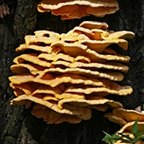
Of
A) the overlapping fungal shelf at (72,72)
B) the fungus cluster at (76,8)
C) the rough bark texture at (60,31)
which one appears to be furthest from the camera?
the rough bark texture at (60,31)

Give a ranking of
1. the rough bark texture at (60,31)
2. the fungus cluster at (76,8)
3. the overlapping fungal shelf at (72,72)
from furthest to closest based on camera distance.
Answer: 1. the rough bark texture at (60,31)
2. the fungus cluster at (76,8)
3. the overlapping fungal shelf at (72,72)

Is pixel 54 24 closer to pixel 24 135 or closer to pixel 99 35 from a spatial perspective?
pixel 99 35

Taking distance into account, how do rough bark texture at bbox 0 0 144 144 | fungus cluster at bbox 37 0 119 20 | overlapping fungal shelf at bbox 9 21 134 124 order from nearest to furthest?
overlapping fungal shelf at bbox 9 21 134 124 < fungus cluster at bbox 37 0 119 20 < rough bark texture at bbox 0 0 144 144

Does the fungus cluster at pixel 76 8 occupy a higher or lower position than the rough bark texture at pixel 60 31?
higher

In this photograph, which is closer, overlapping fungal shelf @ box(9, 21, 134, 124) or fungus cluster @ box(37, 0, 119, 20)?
overlapping fungal shelf @ box(9, 21, 134, 124)

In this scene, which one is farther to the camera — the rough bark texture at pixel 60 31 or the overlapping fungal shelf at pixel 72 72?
the rough bark texture at pixel 60 31

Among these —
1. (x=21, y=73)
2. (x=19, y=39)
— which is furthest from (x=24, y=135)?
(x=19, y=39)
